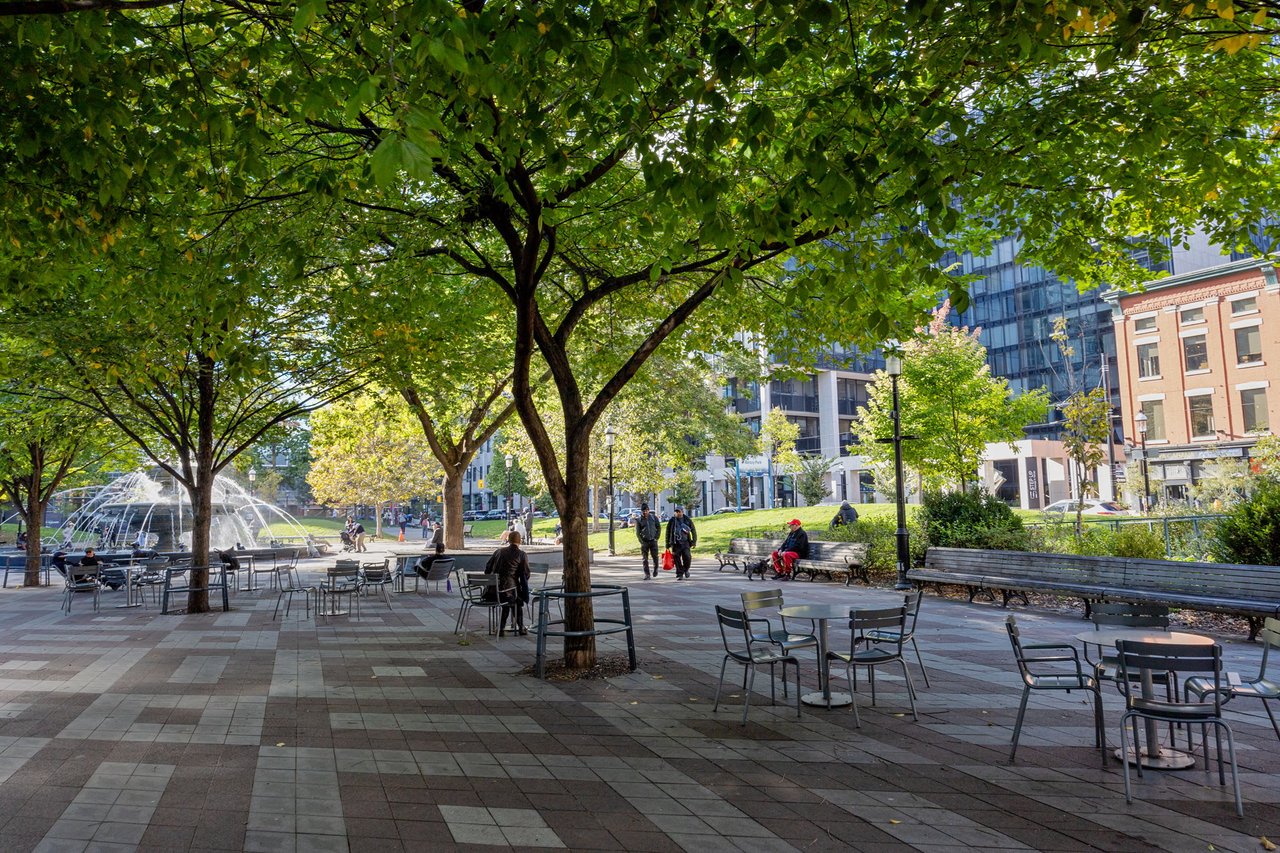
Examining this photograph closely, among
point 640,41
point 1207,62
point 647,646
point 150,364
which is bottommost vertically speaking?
point 647,646

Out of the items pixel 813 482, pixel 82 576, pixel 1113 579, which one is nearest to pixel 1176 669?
pixel 1113 579

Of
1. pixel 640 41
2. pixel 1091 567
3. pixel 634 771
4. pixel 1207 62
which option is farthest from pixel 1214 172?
pixel 1091 567

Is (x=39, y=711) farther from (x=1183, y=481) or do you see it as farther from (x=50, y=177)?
(x=1183, y=481)

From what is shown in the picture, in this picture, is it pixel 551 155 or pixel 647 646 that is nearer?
pixel 551 155

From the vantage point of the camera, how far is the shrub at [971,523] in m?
17.0

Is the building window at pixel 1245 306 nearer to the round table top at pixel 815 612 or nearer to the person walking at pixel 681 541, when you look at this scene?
the person walking at pixel 681 541

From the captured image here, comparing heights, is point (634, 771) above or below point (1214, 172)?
below

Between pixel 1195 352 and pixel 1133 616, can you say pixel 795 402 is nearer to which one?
pixel 1195 352

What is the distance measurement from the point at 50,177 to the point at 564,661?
22.2 feet

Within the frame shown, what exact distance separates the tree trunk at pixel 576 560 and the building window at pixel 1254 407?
3941cm

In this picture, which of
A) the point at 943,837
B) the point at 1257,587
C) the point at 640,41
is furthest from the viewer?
the point at 1257,587

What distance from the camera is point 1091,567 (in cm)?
1322

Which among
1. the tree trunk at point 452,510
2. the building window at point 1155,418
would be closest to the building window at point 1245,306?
the building window at point 1155,418

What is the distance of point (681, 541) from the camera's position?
69.7ft
